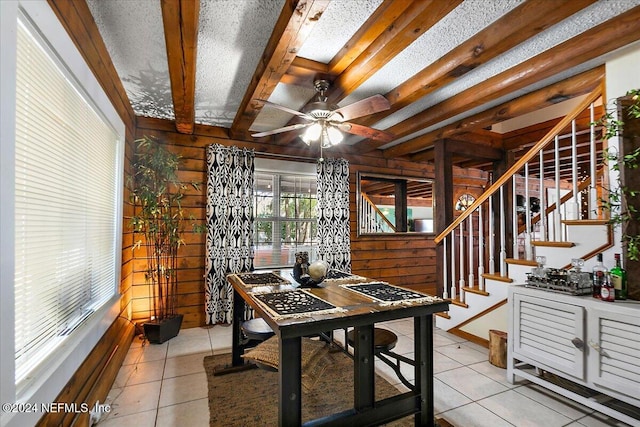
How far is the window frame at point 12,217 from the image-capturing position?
1.06 metres

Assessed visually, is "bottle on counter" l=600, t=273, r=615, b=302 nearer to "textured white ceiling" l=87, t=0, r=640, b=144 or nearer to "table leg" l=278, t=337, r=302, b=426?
"textured white ceiling" l=87, t=0, r=640, b=144

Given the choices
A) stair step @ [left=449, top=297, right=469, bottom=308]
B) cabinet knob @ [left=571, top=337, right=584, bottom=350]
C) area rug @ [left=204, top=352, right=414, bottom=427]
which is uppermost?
cabinet knob @ [left=571, top=337, right=584, bottom=350]

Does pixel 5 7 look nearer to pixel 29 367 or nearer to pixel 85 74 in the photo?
pixel 85 74

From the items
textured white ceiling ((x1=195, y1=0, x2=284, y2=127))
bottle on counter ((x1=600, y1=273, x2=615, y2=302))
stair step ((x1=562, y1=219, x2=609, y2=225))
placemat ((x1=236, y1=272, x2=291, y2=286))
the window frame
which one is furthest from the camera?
placemat ((x1=236, y1=272, x2=291, y2=286))

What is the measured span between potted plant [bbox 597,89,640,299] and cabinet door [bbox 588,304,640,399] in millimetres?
265

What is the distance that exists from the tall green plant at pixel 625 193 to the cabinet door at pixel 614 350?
41cm

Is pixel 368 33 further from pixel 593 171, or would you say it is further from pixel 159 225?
pixel 159 225

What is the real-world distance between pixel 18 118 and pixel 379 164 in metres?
4.49

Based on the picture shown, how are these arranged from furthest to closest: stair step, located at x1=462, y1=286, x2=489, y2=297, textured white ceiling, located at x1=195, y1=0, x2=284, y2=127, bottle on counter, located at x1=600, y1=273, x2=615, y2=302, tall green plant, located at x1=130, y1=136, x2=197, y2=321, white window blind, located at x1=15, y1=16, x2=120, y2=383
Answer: tall green plant, located at x1=130, y1=136, x2=197, y2=321 → stair step, located at x1=462, y1=286, x2=489, y2=297 → bottle on counter, located at x1=600, y1=273, x2=615, y2=302 → textured white ceiling, located at x1=195, y1=0, x2=284, y2=127 → white window blind, located at x1=15, y1=16, x2=120, y2=383

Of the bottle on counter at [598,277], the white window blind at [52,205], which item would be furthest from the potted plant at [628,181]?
the white window blind at [52,205]

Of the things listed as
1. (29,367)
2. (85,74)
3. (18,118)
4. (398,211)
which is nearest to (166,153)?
(85,74)

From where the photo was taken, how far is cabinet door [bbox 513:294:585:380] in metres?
2.04

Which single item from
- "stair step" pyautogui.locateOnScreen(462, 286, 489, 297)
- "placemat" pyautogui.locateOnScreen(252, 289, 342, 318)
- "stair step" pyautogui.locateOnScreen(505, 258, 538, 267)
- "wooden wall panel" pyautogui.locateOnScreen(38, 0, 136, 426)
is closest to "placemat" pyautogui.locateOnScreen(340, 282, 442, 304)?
"placemat" pyautogui.locateOnScreen(252, 289, 342, 318)

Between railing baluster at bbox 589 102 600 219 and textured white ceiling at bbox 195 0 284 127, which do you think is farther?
railing baluster at bbox 589 102 600 219
